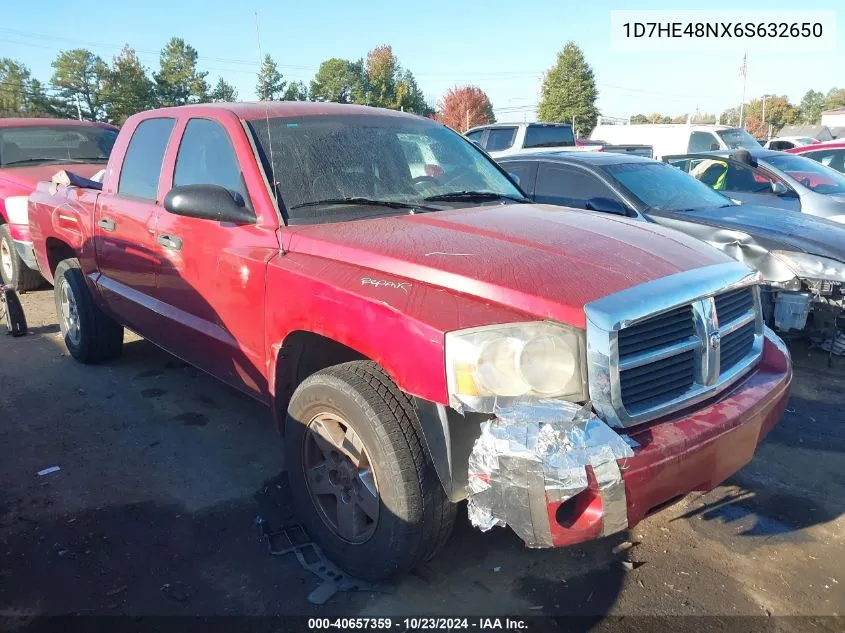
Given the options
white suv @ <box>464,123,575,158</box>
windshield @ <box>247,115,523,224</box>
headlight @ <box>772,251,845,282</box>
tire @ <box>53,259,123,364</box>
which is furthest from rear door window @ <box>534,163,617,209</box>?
white suv @ <box>464,123,575,158</box>

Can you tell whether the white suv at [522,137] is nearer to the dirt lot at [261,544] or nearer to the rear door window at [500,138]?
the rear door window at [500,138]

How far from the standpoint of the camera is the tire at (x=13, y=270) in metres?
7.08

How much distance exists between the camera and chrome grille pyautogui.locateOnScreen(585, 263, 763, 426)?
7.06 feet

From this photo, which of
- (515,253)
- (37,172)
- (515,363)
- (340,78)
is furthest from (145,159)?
(340,78)

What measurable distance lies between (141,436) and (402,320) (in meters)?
2.53

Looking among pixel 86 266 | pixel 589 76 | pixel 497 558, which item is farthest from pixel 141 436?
pixel 589 76

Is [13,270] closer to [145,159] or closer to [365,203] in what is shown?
[145,159]

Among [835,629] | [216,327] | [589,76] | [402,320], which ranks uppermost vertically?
[589,76]

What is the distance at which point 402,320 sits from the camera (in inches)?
90.3

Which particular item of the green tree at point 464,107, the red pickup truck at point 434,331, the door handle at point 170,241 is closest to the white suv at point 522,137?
the red pickup truck at point 434,331

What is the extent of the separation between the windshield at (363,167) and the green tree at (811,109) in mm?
75216

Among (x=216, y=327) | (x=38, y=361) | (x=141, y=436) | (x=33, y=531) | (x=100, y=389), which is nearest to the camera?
(x=33, y=531)

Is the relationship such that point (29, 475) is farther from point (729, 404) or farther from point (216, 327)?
point (729, 404)

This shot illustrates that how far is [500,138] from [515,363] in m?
12.5
